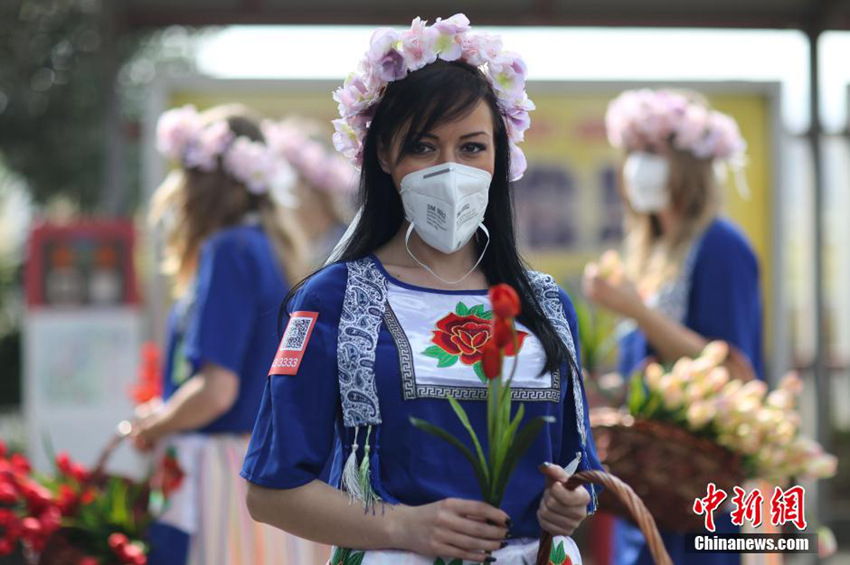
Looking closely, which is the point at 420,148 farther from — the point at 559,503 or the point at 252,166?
Answer: the point at 252,166

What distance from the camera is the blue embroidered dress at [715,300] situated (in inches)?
161

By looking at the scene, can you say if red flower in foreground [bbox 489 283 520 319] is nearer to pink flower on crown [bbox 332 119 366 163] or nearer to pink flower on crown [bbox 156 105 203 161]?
pink flower on crown [bbox 332 119 366 163]

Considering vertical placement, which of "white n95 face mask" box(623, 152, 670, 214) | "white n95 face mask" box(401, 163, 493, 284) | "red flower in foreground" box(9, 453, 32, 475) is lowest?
"red flower in foreground" box(9, 453, 32, 475)

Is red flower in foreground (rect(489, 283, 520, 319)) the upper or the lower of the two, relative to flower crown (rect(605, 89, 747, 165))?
lower

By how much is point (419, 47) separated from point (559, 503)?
840 millimetres

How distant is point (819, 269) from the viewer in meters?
7.70

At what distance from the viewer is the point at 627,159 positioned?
4551 millimetres

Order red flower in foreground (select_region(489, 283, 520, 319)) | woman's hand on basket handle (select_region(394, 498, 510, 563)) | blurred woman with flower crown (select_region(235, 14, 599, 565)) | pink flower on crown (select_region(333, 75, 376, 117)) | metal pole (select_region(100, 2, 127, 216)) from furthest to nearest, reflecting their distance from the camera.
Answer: metal pole (select_region(100, 2, 127, 216)) → pink flower on crown (select_region(333, 75, 376, 117)) → blurred woman with flower crown (select_region(235, 14, 599, 565)) → woman's hand on basket handle (select_region(394, 498, 510, 563)) → red flower in foreground (select_region(489, 283, 520, 319))

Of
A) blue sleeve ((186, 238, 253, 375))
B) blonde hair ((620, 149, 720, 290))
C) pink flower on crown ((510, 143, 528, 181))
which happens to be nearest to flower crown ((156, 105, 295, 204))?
blue sleeve ((186, 238, 253, 375))

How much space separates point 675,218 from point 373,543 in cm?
241

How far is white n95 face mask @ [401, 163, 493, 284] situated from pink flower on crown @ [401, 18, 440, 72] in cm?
20

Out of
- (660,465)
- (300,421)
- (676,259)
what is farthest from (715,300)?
(300,421)

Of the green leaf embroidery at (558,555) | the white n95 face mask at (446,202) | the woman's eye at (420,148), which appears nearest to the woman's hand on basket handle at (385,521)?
the green leaf embroidery at (558,555)

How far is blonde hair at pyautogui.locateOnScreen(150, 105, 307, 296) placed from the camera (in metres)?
4.41
